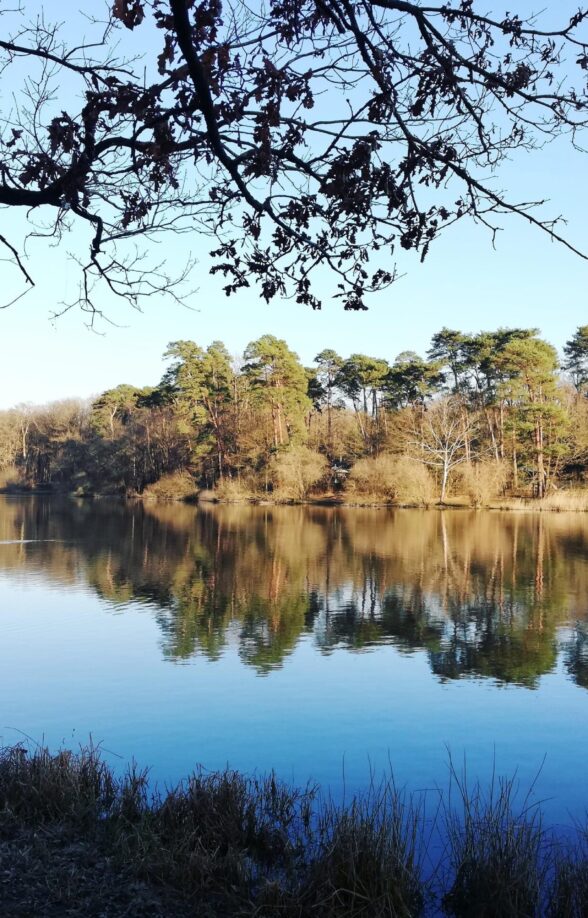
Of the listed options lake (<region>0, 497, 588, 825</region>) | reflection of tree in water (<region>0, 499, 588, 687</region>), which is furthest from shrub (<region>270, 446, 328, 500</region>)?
lake (<region>0, 497, 588, 825</region>)

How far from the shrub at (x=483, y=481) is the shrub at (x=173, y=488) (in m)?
21.5

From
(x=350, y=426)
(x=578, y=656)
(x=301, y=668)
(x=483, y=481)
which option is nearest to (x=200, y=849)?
(x=301, y=668)

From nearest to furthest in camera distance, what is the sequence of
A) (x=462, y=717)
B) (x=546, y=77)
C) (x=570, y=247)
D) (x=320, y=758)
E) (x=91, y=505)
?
(x=570, y=247), (x=546, y=77), (x=320, y=758), (x=462, y=717), (x=91, y=505)

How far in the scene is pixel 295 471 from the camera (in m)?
51.2

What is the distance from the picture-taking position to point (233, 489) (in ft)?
176

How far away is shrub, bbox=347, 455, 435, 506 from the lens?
154 feet

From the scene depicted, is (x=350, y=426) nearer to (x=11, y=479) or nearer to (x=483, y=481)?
(x=483, y=481)

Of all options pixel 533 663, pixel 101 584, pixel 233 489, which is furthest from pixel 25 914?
pixel 233 489

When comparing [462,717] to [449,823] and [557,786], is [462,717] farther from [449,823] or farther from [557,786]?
[449,823]

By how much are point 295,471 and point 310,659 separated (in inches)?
1533

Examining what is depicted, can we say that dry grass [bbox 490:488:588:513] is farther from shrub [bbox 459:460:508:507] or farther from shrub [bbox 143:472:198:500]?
shrub [bbox 143:472:198:500]

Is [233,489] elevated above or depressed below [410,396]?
below

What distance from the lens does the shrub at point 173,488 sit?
193 ft

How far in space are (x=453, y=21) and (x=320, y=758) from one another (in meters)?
6.64
